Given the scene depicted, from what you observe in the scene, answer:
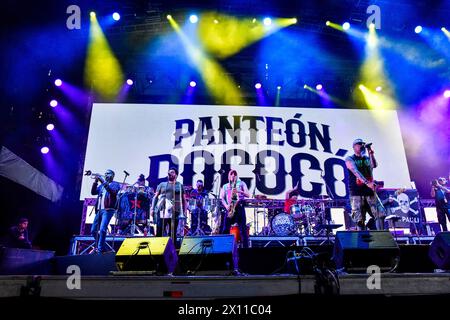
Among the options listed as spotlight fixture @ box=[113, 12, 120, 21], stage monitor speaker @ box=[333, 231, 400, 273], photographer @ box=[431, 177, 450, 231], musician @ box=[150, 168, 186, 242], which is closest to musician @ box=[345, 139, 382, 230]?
stage monitor speaker @ box=[333, 231, 400, 273]

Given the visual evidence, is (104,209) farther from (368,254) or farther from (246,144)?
(368,254)

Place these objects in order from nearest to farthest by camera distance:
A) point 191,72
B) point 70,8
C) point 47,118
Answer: point 70,8 → point 47,118 → point 191,72

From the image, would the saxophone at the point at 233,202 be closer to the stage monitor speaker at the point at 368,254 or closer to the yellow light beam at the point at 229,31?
the stage monitor speaker at the point at 368,254

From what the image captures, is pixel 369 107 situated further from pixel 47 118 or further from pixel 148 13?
pixel 47 118

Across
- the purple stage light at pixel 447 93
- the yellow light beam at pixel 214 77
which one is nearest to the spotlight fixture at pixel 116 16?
the yellow light beam at pixel 214 77

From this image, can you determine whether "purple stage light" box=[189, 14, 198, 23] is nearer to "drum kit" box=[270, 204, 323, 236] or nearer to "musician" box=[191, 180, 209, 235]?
"musician" box=[191, 180, 209, 235]

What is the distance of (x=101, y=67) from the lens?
402 inches

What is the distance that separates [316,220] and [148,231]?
422 centimetres

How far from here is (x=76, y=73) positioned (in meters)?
9.97

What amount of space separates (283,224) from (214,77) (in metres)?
5.02

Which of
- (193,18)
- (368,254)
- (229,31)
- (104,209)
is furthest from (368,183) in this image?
(193,18)
